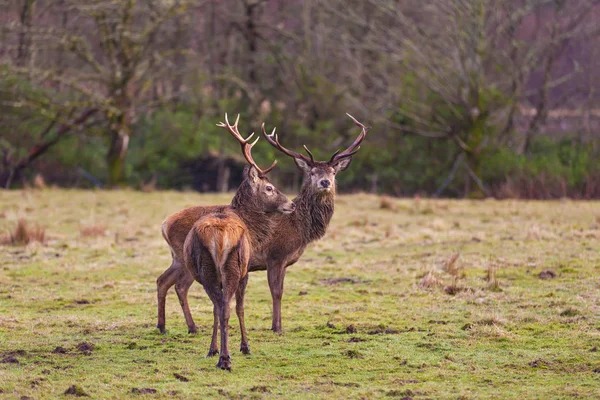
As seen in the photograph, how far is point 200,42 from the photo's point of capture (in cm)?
3381

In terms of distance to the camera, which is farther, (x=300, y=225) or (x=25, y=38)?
(x=25, y=38)

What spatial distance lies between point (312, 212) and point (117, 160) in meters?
19.7

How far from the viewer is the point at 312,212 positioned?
390 inches

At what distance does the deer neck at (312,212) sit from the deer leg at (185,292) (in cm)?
133

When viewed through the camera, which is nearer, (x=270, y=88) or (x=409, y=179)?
(x=409, y=179)

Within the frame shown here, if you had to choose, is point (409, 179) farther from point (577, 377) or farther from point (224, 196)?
point (577, 377)

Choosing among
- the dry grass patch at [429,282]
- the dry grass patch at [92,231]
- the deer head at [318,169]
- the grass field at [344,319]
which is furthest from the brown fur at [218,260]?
the dry grass patch at [92,231]

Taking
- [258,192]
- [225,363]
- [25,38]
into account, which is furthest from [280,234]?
[25,38]

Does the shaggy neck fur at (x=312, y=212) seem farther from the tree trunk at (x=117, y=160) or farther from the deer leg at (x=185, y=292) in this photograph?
the tree trunk at (x=117, y=160)

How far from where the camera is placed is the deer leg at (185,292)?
885cm

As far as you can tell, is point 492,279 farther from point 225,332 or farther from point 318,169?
point 225,332

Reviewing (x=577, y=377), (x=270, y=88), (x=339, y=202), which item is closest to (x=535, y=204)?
(x=339, y=202)

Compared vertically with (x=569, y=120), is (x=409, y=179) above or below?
below

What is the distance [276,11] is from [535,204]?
16.9 m
